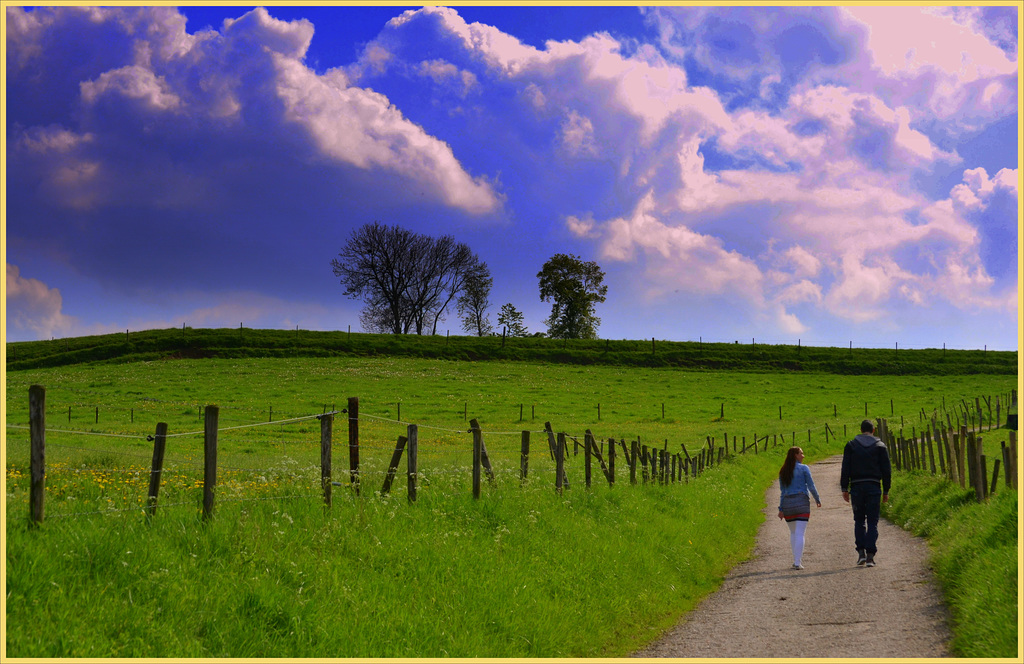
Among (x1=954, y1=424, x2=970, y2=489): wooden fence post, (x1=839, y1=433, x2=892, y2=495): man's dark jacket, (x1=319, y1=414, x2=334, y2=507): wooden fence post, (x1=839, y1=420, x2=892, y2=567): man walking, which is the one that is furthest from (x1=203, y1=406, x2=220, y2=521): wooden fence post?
(x1=954, y1=424, x2=970, y2=489): wooden fence post

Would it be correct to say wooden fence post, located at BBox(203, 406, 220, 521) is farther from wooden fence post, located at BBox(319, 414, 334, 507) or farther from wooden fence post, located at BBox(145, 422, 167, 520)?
wooden fence post, located at BBox(319, 414, 334, 507)

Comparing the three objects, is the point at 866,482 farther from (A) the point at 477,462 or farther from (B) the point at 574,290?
(B) the point at 574,290

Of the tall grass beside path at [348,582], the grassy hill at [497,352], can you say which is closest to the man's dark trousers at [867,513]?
the tall grass beside path at [348,582]

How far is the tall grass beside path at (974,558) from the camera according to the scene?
7395 millimetres

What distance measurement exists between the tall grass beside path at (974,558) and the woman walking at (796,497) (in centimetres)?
196

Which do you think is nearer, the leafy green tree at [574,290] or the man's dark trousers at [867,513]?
the man's dark trousers at [867,513]

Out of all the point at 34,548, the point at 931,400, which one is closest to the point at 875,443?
the point at 34,548

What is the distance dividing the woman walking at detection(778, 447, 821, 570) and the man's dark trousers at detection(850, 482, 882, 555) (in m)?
0.64

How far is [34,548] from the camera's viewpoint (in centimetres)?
692

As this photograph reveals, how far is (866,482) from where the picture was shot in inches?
493

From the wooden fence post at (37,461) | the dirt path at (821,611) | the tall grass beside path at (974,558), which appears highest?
the wooden fence post at (37,461)

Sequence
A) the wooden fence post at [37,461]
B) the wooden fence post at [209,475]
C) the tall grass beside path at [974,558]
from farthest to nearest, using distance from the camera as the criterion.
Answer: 1. the wooden fence post at [209,475]
2. the wooden fence post at [37,461]
3. the tall grass beside path at [974,558]

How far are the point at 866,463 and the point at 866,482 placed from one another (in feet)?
1.04

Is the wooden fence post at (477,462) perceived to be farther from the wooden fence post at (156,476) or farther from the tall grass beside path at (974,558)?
the tall grass beside path at (974,558)
